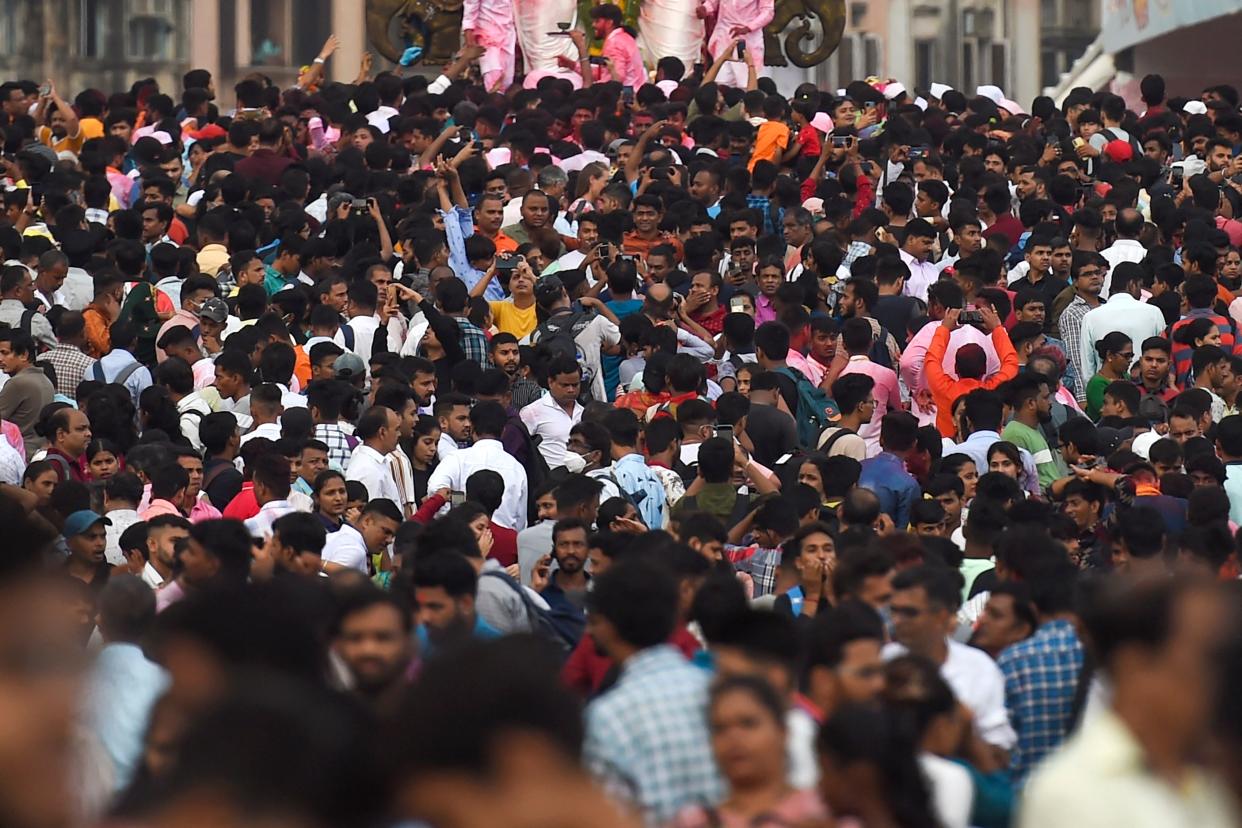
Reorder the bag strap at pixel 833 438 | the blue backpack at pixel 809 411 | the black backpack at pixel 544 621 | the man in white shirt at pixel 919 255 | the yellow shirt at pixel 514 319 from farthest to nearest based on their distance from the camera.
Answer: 1. the man in white shirt at pixel 919 255
2. the yellow shirt at pixel 514 319
3. the blue backpack at pixel 809 411
4. the bag strap at pixel 833 438
5. the black backpack at pixel 544 621

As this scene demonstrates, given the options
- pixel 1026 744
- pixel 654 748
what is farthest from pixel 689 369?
pixel 654 748

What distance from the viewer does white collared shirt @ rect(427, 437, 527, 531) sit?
33.1ft

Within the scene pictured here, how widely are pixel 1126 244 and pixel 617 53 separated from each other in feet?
27.2

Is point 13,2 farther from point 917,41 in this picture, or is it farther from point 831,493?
point 831,493

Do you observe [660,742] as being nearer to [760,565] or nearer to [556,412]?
[760,565]

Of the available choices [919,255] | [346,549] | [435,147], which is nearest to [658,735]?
[346,549]

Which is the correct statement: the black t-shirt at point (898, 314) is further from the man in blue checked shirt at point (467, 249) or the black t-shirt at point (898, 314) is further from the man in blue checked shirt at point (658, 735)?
the man in blue checked shirt at point (658, 735)

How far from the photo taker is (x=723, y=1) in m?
22.7

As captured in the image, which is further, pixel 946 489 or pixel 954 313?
pixel 954 313

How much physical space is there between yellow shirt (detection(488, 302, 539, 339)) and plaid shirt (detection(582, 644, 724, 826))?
23.5 ft

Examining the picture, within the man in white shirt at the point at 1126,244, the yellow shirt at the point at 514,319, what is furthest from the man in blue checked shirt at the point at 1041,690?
the man in white shirt at the point at 1126,244

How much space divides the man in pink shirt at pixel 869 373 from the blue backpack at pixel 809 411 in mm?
160

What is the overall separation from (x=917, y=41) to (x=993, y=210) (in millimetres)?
20724

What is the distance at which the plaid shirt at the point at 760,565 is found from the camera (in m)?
8.66
